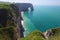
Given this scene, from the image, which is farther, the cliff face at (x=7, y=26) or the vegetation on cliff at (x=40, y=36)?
the cliff face at (x=7, y=26)

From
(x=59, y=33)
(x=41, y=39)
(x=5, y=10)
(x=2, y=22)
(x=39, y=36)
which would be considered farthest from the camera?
(x=5, y=10)

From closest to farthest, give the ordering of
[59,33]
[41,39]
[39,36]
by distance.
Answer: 1. [41,39]
2. [39,36]
3. [59,33]

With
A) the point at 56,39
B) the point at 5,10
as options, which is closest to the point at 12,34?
the point at 56,39

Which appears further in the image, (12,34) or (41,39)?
(12,34)

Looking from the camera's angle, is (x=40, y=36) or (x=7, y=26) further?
(x=7, y=26)

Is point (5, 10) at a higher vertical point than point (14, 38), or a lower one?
higher

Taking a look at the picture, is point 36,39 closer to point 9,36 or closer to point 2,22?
Result: point 9,36

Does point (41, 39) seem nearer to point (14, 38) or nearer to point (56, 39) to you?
point (56, 39)

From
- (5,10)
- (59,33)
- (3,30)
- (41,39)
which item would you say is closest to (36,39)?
(41,39)

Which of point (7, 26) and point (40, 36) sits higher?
point (40, 36)

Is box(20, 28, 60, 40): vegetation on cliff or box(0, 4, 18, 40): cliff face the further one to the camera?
box(0, 4, 18, 40): cliff face
